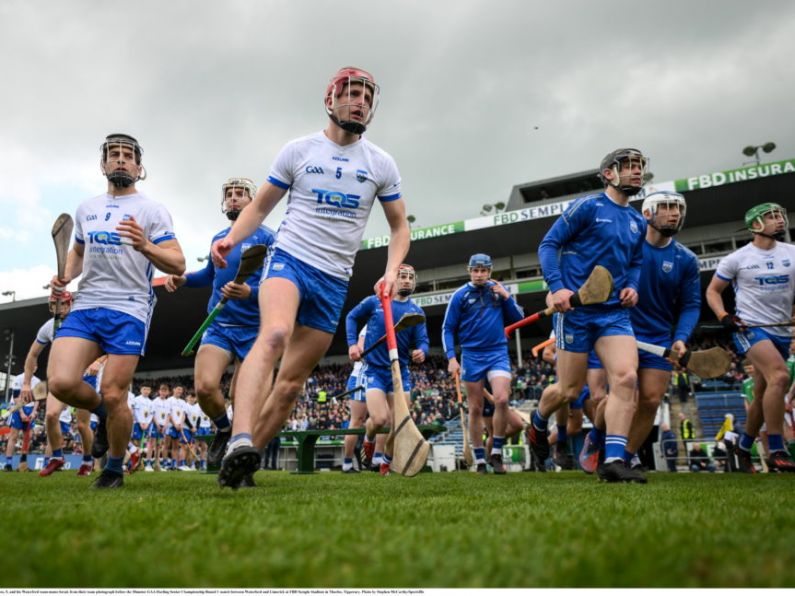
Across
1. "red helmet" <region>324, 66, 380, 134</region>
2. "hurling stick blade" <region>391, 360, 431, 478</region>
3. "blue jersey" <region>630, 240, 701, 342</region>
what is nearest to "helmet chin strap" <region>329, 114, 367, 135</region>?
"red helmet" <region>324, 66, 380, 134</region>

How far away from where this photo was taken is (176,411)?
18.5 metres

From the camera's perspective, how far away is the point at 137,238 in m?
4.48

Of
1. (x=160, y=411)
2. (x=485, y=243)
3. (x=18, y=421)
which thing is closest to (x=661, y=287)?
(x=18, y=421)

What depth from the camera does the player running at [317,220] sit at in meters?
4.17

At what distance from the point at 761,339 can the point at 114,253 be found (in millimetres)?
7156

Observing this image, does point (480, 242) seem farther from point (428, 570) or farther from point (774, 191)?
point (428, 570)

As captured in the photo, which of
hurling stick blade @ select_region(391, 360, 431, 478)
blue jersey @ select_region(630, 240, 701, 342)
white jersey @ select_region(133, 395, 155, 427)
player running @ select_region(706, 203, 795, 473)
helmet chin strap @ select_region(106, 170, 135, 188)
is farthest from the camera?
white jersey @ select_region(133, 395, 155, 427)

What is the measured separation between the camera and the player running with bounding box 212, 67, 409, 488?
4172 millimetres

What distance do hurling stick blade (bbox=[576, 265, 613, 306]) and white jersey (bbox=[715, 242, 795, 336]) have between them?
2941 millimetres

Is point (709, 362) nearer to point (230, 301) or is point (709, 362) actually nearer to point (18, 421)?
point (230, 301)

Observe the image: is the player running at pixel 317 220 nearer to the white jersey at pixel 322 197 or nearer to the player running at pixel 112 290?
the white jersey at pixel 322 197

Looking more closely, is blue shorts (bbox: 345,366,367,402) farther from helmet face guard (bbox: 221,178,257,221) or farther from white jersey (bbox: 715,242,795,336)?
white jersey (bbox: 715,242,795,336)

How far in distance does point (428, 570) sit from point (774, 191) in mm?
37348

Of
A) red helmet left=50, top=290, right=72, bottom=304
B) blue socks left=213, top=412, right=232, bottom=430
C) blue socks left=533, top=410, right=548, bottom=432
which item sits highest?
red helmet left=50, top=290, right=72, bottom=304
